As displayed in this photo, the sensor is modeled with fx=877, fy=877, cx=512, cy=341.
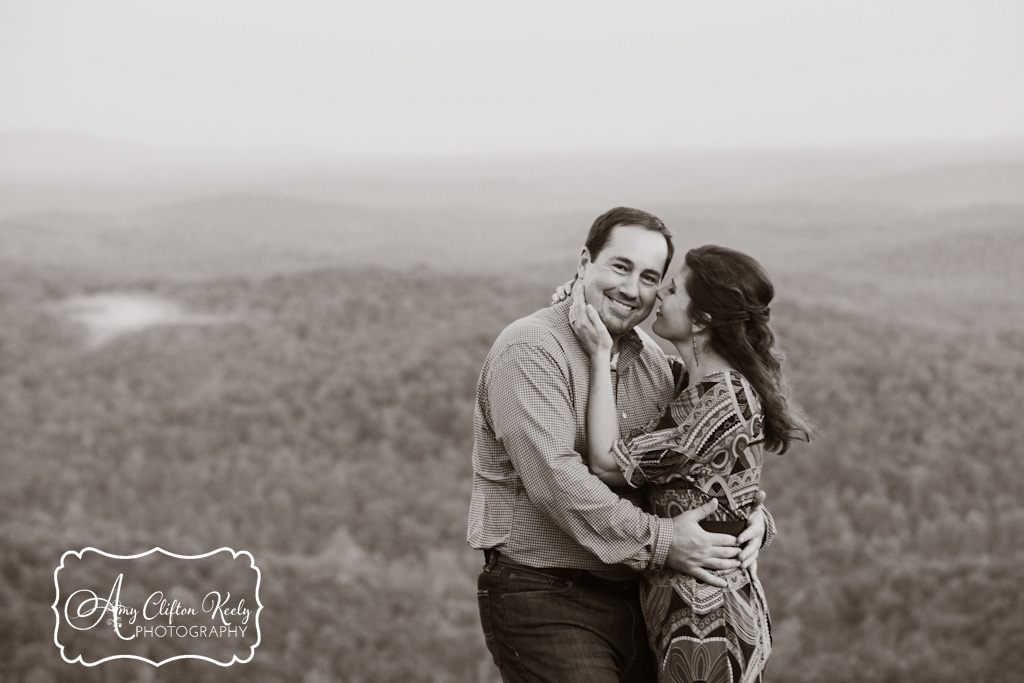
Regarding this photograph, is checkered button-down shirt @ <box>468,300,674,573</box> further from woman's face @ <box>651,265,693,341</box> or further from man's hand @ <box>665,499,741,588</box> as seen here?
woman's face @ <box>651,265,693,341</box>

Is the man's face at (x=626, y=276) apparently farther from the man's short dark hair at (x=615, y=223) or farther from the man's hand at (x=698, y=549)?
the man's hand at (x=698, y=549)

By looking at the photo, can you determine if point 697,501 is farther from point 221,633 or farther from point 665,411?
point 221,633

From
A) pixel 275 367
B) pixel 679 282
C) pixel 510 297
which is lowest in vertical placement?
pixel 275 367

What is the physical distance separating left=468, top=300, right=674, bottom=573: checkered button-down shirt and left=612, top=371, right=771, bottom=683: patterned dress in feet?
0.45

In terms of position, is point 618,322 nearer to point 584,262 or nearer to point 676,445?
Answer: point 584,262

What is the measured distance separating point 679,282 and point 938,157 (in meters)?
20.1

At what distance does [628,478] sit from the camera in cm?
296

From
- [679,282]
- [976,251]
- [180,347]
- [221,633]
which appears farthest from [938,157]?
[679,282]

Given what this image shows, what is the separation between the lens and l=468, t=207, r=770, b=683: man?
9.50 feet

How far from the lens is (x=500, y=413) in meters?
3.01

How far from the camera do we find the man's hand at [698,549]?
2916 mm

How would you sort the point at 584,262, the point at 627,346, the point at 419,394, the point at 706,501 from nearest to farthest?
the point at 706,501 < the point at 584,262 < the point at 627,346 < the point at 419,394

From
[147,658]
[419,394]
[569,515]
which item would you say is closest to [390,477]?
→ [419,394]

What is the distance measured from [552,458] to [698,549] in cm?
58
